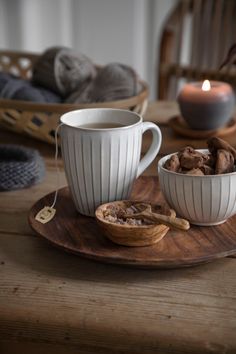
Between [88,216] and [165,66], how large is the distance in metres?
1.14

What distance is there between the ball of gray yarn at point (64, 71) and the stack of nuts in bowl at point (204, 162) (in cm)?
48

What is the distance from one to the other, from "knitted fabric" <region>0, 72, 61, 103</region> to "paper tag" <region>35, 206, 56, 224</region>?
0.37 m

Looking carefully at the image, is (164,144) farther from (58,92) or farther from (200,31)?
(200,31)

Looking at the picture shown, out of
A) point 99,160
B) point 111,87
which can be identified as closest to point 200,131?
point 111,87

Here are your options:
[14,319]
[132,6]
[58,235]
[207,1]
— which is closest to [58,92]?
[58,235]

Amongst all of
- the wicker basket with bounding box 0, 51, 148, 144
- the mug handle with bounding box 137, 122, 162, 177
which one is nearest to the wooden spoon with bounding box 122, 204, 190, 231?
the mug handle with bounding box 137, 122, 162, 177

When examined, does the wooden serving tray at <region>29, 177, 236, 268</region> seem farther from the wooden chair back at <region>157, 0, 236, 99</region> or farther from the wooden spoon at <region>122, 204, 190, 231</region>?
the wooden chair back at <region>157, 0, 236, 99</region>

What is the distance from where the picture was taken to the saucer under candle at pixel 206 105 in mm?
909

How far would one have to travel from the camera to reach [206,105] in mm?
910

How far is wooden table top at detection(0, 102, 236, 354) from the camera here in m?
0.44

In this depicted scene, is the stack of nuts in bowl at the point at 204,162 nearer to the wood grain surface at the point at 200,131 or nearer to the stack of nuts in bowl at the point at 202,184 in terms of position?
the stack of nuts in bowl at the point at 202,184

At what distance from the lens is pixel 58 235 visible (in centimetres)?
57

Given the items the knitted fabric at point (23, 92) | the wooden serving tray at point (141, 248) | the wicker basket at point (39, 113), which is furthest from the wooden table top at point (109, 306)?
the knitted fabric at point (23, 92)

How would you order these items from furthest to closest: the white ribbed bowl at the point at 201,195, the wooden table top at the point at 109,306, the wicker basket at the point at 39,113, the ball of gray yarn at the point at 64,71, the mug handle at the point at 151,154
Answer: the ball of gray yarn at the point at 64,71 < the wicker basket at the point at 39,113 < the mug handle at the point at 151,154 < the white ribbed bowl at the point at 201,195 < the wooden table top at the point at 109,306
